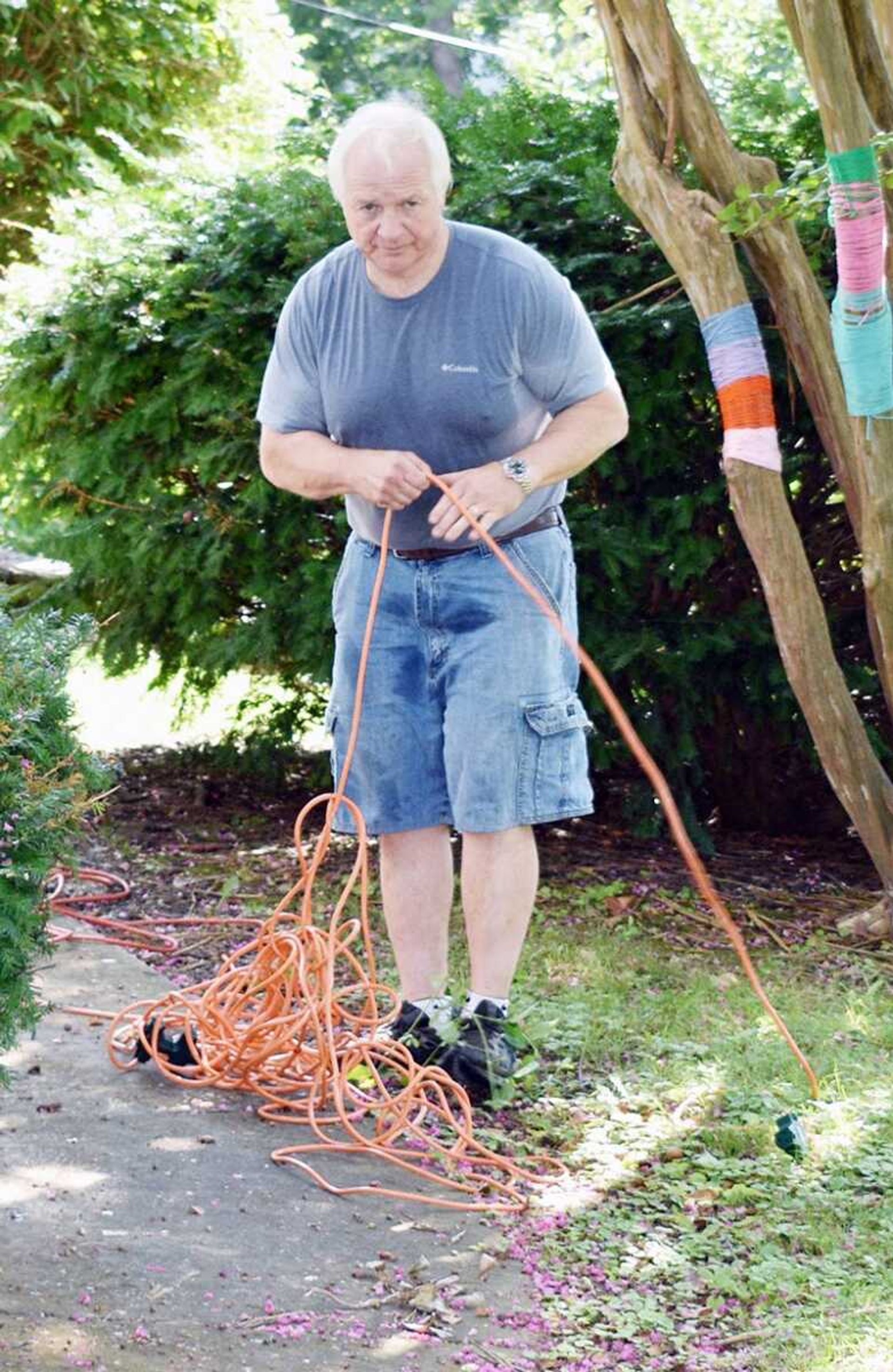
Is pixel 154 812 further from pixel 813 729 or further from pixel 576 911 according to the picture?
pixel 813 729

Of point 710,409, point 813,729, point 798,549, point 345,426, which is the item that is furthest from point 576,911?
point 345,426

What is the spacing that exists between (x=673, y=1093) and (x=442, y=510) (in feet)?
4.29

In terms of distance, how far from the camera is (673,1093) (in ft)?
11.6

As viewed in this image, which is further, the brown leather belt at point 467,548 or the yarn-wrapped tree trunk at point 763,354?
the yarn-wrapped tree trunk at point 763,354

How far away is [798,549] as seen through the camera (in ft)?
14.4

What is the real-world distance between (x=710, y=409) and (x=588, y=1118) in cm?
245

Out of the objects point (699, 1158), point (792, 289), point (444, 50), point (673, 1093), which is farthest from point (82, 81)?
point (444, 50)

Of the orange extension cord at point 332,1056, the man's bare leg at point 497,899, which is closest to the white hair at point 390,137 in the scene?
the orange extension cord at point 332,1056

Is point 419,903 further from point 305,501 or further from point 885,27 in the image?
point 885,27

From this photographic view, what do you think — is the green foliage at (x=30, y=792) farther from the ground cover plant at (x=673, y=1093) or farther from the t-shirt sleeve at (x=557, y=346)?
the t-shirt sleeve at (x=557, y=346)

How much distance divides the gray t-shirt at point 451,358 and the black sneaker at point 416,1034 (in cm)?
97

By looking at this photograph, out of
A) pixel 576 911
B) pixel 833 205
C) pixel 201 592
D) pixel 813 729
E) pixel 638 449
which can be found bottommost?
pixel 576 911

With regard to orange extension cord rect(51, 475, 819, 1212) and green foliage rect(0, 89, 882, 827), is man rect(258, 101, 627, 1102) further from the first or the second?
green foliage rect(0, 89, 882, 827)

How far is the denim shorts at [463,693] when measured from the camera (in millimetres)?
3357
